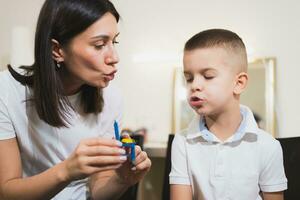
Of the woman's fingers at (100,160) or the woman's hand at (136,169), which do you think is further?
the woman's hand at (136,169)

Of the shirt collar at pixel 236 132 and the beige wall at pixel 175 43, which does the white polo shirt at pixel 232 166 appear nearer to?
the shirt collar at pixel 236 132

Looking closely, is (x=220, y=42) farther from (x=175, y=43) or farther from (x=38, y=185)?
(x=175, y=43)

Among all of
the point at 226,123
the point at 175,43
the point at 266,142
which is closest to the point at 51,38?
the point at 226,123

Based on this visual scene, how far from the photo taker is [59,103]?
1.06m

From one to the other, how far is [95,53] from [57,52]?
14 cm

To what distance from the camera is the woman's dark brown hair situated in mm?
969

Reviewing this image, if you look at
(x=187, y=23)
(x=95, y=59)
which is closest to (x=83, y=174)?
(x=95, y=59)

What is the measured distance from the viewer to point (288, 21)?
2053mm

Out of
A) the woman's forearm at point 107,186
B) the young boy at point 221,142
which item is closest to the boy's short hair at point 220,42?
the young boy at point 221,142

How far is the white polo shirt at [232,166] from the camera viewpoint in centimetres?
104

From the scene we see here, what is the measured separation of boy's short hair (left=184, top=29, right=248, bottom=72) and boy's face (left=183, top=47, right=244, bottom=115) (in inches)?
0.7

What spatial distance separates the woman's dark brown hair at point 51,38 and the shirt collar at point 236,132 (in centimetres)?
45

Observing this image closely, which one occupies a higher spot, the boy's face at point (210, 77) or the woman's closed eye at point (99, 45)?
the woman's closed eye at point (99, 45)

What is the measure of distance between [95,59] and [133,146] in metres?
0.30
